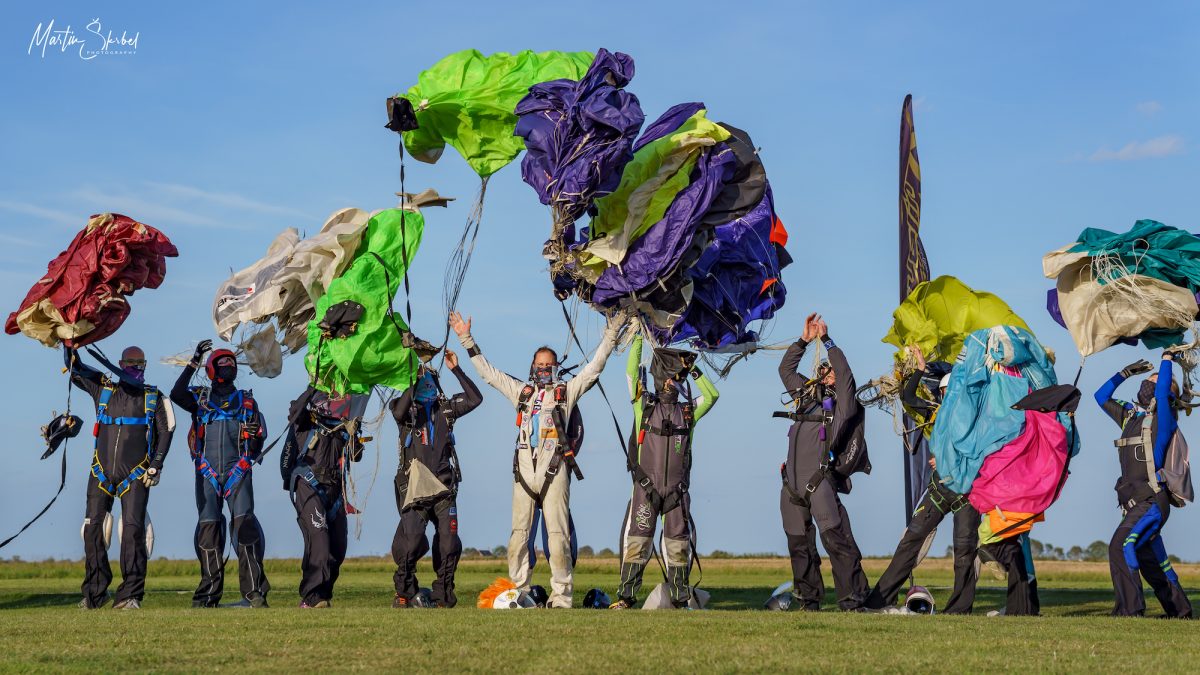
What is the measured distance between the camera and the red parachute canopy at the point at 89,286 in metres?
12.7

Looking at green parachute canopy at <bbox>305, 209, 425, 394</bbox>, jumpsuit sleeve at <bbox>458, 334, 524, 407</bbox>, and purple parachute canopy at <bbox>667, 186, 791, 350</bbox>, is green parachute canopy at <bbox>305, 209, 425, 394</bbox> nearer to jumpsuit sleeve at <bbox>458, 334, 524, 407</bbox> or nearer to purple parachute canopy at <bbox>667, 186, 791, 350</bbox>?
jumpsuit sleeve at <bbox>458, 334, 524, 407</bbox>

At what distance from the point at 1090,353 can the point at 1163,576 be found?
2060 mm

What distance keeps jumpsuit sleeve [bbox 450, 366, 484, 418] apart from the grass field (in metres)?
2.44

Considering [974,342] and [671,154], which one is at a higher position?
[671,154]

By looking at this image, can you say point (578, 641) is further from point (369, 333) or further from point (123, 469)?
point (123, 469)

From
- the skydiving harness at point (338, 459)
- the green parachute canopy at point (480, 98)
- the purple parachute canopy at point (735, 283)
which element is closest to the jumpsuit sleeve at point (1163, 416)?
the purple parachute canopy at point (735, 283)

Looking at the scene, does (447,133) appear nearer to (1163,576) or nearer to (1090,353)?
(1090,353)

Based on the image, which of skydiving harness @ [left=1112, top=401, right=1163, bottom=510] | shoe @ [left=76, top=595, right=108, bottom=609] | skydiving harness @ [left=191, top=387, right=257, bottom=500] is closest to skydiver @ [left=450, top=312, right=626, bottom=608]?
skydiving harness @ [left=191, top=387, right=257, bottom=500]

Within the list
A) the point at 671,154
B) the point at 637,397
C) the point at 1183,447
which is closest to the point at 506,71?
the point at 671,154

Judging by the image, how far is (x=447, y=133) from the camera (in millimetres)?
12453

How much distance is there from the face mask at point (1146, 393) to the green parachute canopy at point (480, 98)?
5.64 metres

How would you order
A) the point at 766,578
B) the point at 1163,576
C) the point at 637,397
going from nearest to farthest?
1. the point at 1163,576
2. the point at 637,397
3. the point at 766,578

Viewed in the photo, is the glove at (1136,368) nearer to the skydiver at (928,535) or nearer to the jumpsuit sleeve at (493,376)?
the skydiver at (928,535)

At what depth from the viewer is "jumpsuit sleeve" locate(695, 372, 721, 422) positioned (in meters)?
12.1
